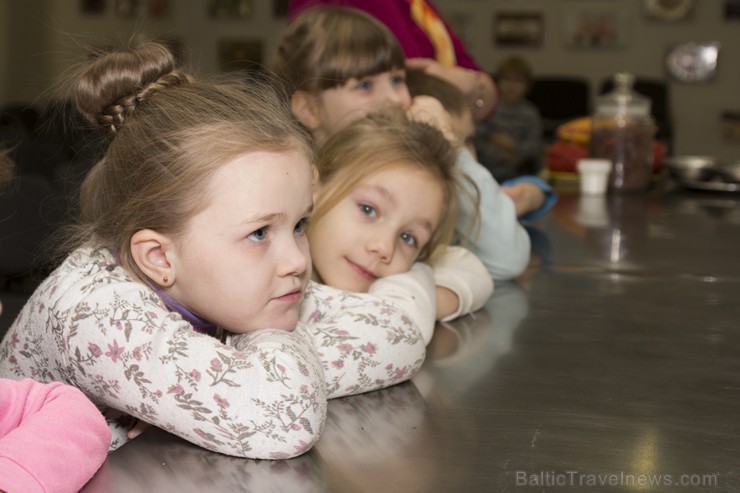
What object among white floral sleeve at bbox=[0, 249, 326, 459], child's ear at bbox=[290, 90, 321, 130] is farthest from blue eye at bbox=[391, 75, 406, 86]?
white floral sleeve at bbox=[0, 249, 326, 459]

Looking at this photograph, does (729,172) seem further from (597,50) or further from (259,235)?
(597,50)

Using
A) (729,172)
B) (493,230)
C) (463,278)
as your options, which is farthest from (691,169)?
(463,278)

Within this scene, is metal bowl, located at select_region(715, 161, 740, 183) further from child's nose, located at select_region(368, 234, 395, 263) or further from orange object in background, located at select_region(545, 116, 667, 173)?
child's nose, located at select_region(368, 234, 395, 263)

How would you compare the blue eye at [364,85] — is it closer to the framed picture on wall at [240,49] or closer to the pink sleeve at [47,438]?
the pink sleeve at [47,438]

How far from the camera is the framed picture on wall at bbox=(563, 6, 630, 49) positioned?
27.8 ft

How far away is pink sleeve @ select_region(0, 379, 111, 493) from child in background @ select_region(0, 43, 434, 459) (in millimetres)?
67

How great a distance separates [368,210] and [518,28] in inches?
299

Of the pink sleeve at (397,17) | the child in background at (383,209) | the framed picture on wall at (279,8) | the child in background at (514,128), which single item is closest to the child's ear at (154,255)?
the child in background at (383,209)

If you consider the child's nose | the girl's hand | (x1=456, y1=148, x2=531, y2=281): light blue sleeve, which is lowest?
(x1=456, y1=148, x2=531, y2=281): light blue sleeve

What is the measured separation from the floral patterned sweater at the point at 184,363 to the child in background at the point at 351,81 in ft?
2.33

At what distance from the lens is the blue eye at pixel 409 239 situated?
1.46 meters

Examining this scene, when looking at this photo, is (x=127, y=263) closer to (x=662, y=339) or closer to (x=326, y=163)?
(x=326, y=163)

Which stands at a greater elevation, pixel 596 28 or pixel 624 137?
pixel 624 137

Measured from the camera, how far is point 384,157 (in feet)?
4.78
